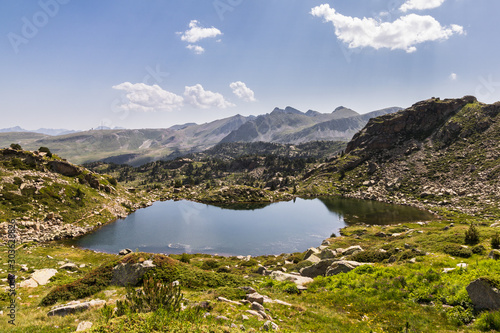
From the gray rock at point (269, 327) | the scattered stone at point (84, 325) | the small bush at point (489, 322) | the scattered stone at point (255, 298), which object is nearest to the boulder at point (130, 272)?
the scattered stone at point (84, 325)

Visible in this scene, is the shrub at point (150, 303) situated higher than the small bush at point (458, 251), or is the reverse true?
the shrub at point (150, 303)

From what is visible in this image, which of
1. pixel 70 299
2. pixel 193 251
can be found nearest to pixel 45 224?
pixel 193 251

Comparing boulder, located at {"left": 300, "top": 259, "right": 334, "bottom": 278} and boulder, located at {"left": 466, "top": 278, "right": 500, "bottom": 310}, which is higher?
boulder, located at {"left": 466, "top": 278, "right": 500, "bottom": 310}

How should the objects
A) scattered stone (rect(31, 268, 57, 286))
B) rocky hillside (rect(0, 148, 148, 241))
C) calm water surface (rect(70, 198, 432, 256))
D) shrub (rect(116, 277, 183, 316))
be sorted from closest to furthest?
1. shrub (rect(116, 277, 183, 316))
2. scattered stone (rect(31, 268, 57, 286))
3. rocky hillside (rect(0, 148, 148, 241))
4. calm water surface (rect(70, 198, 432, 256))

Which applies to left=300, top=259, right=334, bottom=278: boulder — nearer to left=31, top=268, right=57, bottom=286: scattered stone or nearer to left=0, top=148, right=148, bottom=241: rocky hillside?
left=31, top=268, right=57, bottom=286: scattered stone

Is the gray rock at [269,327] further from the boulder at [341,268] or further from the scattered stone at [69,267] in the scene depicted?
the scattered stone at [69,267]

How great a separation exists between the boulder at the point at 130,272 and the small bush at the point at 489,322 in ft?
84.6

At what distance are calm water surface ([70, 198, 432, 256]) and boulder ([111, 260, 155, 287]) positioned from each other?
4660 cm

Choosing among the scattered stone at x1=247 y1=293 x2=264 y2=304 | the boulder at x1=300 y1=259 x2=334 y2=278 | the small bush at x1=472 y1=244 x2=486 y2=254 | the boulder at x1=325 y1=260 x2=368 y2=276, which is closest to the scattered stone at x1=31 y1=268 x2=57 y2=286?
the scattered stone at x1=247 y1=293 x2=264 y2=304

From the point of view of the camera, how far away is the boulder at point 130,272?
2305 centimetres

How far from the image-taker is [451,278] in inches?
718

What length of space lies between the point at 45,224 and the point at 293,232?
84.6 m

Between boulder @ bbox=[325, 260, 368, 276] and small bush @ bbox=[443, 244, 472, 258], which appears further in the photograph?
boulder @ bbox=[325, 260, 368, 276]

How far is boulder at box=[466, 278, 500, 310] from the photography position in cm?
1353
